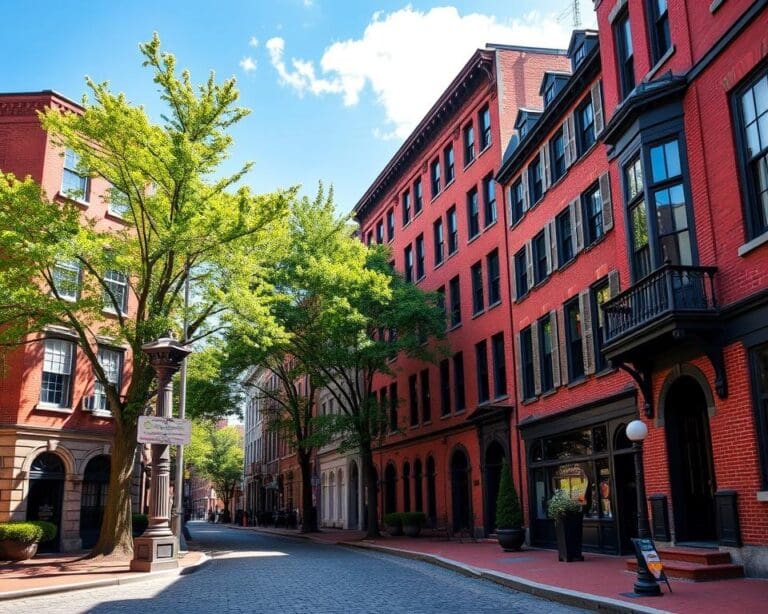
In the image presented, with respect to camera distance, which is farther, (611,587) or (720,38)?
(720,38)

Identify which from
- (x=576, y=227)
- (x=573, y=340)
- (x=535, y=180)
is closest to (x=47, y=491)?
(x=573, y=340)

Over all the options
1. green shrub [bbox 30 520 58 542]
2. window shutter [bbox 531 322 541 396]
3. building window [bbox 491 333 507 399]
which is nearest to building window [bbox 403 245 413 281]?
building window [bbox 491 333 507 399]

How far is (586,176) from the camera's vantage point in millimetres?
21031

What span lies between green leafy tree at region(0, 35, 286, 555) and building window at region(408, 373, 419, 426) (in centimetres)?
1507

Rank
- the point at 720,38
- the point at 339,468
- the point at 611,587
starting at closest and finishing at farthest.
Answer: the point at 611,587 < the point at 720,38 < the point at 339,468

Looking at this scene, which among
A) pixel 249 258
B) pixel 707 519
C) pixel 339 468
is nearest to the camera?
pixel 707 519

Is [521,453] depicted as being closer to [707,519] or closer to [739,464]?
[707,519]

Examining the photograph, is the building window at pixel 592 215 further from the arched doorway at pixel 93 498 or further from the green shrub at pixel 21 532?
the arched doorway at pixel 93 498

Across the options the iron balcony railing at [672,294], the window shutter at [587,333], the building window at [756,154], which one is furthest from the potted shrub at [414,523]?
the building window at [756,154]

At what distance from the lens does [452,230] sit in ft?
109

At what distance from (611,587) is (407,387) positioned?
2478 cm

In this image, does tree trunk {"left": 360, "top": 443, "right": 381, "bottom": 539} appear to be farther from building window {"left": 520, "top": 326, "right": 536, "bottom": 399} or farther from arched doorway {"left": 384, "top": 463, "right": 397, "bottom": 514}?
building window {"left": 520, "top": 326, "right": 536, "bottom": 399}

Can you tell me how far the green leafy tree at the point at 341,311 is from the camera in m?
30.2

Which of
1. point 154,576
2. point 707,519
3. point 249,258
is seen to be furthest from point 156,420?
point 707,519
